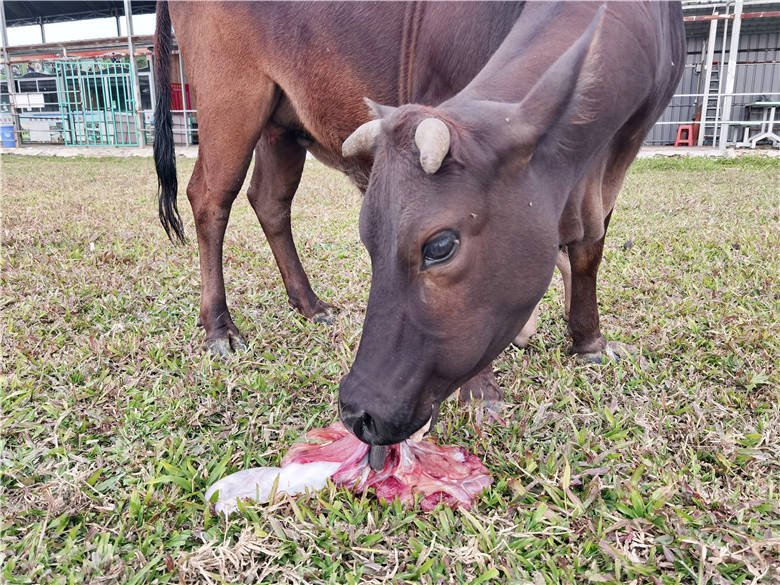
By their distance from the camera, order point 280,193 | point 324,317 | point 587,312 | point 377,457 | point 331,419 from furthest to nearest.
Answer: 1. point 280,193
2. point 324,317
3. point 587,312
4. point 331,419
5. point 377,457

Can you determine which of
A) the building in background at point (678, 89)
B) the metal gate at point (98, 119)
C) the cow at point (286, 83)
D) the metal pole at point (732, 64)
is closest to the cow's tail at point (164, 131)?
the cow at point (286, 83)

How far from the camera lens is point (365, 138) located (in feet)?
5.42

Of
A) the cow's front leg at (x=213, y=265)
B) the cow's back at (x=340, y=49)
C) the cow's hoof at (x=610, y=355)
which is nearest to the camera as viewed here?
the cow's back at (x=340, y=49)

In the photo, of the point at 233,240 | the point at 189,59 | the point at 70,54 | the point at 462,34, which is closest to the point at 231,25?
the point at 189,59

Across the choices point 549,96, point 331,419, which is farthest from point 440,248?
point 331,419

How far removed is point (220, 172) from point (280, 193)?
551 millimetres

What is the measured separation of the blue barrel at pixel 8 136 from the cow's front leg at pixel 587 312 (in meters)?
20.7

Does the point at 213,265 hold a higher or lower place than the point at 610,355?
higher

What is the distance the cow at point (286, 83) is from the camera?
2.33 meters

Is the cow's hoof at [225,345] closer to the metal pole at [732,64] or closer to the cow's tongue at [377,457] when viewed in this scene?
the cow's tongue at [377,457]

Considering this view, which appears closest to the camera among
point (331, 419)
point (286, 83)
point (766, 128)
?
point (331, 419)

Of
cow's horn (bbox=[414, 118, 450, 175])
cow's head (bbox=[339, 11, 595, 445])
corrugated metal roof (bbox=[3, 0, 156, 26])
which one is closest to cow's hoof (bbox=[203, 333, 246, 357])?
cow's head (bbox=[339, 11, 595, 445])

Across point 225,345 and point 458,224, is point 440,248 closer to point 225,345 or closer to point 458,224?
point 458,224

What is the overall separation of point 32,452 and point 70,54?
21.9m
